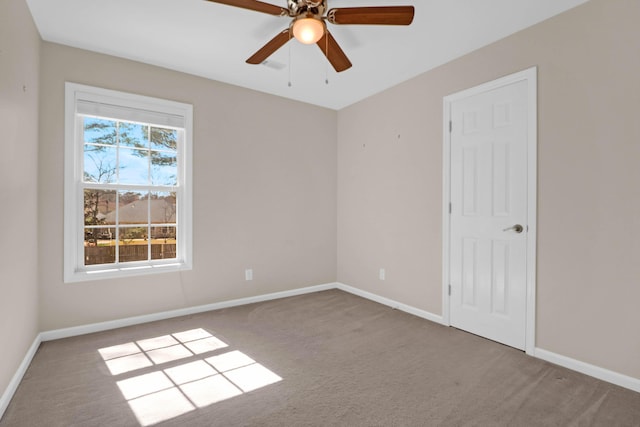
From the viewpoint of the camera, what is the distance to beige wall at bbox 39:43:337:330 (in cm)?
285

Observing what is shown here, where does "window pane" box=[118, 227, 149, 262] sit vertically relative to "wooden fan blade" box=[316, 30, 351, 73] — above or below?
below

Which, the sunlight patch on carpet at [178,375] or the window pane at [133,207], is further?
the window pane at [133,207]

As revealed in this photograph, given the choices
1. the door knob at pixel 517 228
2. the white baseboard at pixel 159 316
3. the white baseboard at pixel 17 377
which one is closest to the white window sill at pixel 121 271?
the white baseboard at pixel 159 316

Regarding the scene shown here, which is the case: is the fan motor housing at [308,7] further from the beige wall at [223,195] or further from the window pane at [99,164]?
the window pane at [99,164]

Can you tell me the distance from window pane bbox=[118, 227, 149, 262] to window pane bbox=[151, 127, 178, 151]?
881 millimetres

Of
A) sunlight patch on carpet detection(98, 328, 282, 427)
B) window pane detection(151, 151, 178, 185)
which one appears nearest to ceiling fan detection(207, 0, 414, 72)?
window pane detection(151, 151, 178, 185)

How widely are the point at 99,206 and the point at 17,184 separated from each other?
0.99 metres

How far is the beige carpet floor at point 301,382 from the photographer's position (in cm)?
182

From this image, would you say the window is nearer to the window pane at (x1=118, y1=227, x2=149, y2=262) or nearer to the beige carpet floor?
the window pane at (x1=118, y1=227, x2=149, y2=262)

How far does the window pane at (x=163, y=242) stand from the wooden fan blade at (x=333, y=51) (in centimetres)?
241

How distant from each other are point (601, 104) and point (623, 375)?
1.80m

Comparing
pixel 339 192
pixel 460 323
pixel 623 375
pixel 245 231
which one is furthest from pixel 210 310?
pixel 623 375

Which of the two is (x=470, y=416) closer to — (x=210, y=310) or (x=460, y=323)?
(x=460, y=323)

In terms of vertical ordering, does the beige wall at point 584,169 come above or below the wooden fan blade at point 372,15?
below
